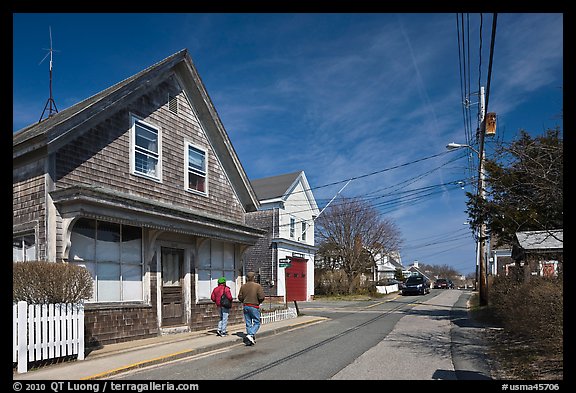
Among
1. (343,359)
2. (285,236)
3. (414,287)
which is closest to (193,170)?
(343,359)

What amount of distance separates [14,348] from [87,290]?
1755mm

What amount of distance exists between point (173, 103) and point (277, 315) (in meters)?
8.36

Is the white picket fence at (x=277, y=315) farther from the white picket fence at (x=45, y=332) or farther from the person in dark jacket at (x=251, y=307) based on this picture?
the white picket fence at (x=45, y=332)

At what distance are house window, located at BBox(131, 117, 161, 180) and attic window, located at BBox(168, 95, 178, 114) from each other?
1056 mm

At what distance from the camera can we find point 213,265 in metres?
15.7

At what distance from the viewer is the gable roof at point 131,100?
34.0 feet

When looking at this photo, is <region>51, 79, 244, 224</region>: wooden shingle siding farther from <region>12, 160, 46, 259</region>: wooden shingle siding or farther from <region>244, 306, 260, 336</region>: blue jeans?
<region>244, 306, 260, 336</region>: blue jeans

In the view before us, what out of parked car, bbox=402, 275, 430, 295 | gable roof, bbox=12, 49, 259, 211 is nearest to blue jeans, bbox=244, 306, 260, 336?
gable roof, bbox=12, 49, 259, 211

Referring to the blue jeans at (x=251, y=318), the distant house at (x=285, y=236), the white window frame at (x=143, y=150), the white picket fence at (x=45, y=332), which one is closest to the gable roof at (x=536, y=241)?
the blue jeans at (x=251, y=318)

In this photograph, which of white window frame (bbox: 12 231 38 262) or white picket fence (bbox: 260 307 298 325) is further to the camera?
white picket fence (bbox: 260 307 298 325)

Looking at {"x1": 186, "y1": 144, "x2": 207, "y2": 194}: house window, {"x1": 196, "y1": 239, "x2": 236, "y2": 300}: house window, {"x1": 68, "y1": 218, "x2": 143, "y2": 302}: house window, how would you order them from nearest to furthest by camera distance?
{"x1": 68, "y1": 218, "x2": 143, "y2": 302}: house window, {"x1": 196, "y1": 239, "x2": 236, "y2": 300}: house window, {"x1": 186, "y1": 144, "x2": 207, "y2": 194}: house window

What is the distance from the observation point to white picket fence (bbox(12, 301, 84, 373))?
26.0 ft
